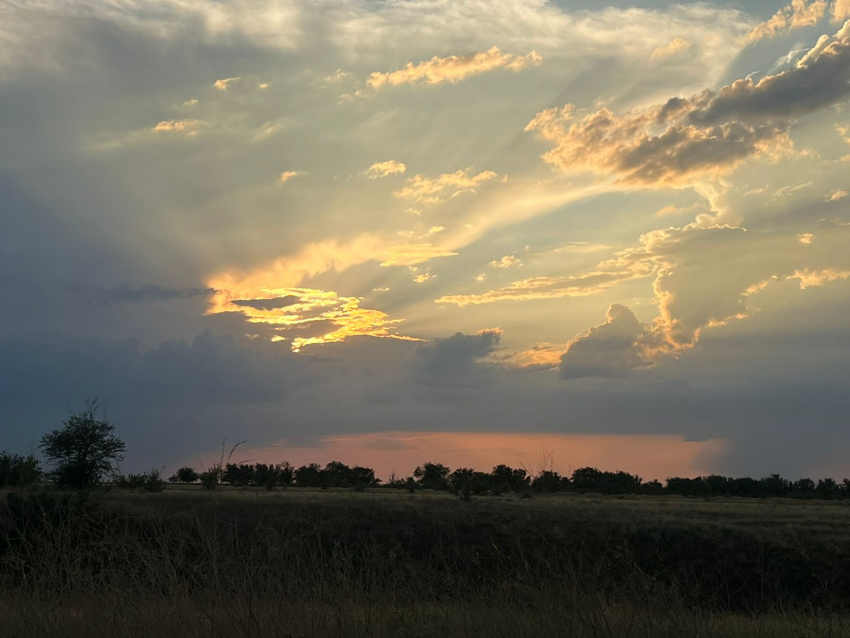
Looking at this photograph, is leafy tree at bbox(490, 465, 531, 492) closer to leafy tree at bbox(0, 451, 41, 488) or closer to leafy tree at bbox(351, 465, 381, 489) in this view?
leafy tree at bbox(351, 465, 381, 489)

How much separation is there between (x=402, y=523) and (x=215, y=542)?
3797 centimetres

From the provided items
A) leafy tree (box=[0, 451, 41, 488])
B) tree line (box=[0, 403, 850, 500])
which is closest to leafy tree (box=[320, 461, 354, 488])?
tree line (box=[0, 403, 850, 500])

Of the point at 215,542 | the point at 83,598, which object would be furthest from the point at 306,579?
the point at 83,598

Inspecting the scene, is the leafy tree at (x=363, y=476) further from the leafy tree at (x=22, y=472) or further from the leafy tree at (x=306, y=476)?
the leafy tree at (x=22, y=472)

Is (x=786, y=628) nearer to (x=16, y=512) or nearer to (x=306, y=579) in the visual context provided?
(x=306, y=579)

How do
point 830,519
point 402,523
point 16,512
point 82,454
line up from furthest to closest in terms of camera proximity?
point 82,454 → point 830,519 → point 402,523 → point 16,512

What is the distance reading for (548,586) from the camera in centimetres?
655

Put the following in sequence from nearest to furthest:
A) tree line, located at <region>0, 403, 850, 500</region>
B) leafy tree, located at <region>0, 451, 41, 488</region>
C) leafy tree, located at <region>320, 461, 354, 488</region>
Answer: leafy tree, located at <region>0, 451, 41, 488</region>
tree line, located at <region>0, 403, 850, 500</region>
leafy tree, located at <region>320, 461, 354, 488</region>

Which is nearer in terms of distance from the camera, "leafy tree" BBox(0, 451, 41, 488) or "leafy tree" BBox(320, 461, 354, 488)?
"leafy tree" BBox(0, 451, 41, 488)

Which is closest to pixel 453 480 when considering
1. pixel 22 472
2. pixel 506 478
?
pixel 506 478

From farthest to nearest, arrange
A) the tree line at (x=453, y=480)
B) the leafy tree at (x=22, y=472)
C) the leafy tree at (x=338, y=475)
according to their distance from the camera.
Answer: the leafy tree at (x=338, y=475), the tree line at (x=453, y=480), the leafy tree at (x=22, y=472)

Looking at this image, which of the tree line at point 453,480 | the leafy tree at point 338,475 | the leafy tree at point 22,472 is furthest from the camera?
the leafy tree at point 338,475

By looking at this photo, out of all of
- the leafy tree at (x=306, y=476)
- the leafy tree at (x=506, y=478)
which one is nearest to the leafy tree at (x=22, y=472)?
the leafy tree at (x=306, y=476)

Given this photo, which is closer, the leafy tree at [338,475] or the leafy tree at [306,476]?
the leafy tree at [306,476]
